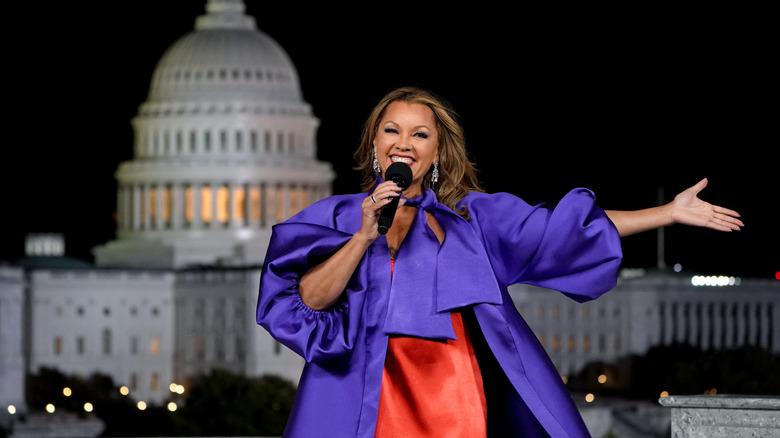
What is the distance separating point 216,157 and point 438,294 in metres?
164

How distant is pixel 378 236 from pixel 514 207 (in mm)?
1006

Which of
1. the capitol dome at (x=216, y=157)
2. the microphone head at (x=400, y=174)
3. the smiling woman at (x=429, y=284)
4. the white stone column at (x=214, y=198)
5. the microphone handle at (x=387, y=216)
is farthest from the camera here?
the white stone column at (x=214, y=198)

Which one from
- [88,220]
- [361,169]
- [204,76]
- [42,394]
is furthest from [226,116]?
[361,169]

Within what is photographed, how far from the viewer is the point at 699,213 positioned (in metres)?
13.4

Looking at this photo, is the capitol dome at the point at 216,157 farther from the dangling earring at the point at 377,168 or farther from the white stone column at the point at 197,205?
the dangling earring at the point at 377,168

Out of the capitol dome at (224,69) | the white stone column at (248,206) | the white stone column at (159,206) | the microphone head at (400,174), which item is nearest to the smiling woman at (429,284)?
the microphone head at (400,174)

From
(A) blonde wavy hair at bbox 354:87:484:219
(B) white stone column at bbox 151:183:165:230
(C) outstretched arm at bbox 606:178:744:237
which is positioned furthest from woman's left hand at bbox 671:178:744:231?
(B) white stone column at bbox 151:183:165:230

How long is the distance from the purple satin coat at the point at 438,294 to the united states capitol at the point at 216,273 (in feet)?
476

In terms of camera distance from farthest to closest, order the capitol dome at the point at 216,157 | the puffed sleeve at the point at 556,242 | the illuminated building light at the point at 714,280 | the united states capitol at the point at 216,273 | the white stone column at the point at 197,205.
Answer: the white stone column at the point at 197,205, the capitol dome at the point at 216,157, the illuminated building light at the point at 714,280, the united states capitol at the point at 216,273, the puffed sleeve at the point at 556,242

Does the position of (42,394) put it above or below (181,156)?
below

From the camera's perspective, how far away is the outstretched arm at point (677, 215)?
13289 mm

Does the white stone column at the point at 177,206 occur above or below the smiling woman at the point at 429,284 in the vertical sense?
below

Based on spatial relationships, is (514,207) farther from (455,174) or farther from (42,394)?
(42,394)

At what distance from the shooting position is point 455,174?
13.5 meters
